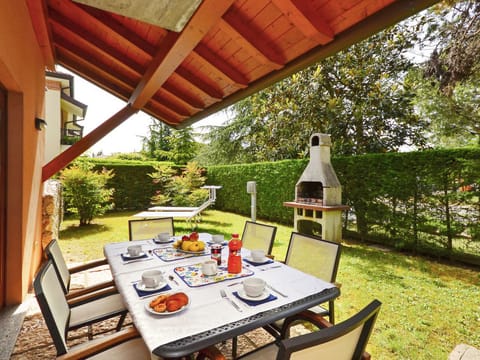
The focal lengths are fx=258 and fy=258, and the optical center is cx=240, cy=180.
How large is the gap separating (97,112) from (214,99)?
731 inches

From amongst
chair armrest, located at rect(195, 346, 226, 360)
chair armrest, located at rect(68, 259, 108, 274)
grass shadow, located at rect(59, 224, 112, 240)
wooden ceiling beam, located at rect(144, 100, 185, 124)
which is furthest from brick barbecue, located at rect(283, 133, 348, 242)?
grass shadow, located at rect(59, 224, 112, 240)

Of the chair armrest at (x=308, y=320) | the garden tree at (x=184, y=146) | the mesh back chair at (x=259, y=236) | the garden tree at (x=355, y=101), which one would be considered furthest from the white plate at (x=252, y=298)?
the garden tree at (x=184, y=146)

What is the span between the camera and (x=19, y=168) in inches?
106

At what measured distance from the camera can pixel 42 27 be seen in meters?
2.95

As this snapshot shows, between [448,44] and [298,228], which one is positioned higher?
[448,44]

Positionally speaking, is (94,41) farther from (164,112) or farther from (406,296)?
(406,296)

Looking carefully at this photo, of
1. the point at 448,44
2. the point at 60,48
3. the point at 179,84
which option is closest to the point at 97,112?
the point at 60,48

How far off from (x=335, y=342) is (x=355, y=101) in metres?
7.59

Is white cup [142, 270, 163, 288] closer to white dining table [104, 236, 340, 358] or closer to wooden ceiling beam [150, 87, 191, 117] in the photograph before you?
white dining table [104, 236, 340, 358]

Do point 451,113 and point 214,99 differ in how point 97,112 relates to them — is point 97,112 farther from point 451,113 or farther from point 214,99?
point 451,113

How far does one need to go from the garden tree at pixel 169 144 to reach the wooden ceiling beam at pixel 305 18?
45.7 feet

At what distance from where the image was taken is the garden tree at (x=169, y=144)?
1581 cm

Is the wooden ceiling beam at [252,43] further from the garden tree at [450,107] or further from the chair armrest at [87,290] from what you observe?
the garden tree at [450,107]

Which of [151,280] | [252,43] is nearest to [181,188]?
[252,43]
